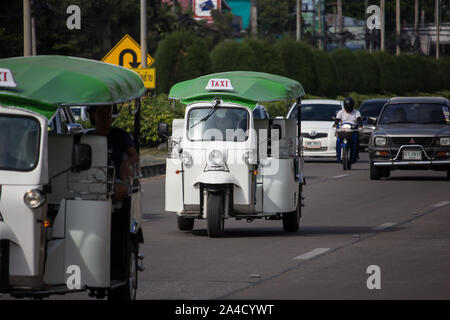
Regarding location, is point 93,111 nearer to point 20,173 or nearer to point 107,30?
point 20,173

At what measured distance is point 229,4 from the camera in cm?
13612

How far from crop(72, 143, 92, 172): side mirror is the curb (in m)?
18.9

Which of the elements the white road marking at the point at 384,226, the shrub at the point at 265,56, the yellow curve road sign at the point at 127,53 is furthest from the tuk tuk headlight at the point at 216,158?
the shrub at the point at 265,56

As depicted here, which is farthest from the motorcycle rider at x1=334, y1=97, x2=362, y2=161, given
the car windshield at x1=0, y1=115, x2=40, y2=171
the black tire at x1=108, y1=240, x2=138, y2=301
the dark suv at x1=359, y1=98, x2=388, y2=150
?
the car windshield at x1=0, y1=115, x2=40, y2=171

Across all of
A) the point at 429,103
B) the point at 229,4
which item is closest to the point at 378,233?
the point at 429,103

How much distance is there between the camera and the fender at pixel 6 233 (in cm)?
813

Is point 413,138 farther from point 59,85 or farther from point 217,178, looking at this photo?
point 59,85

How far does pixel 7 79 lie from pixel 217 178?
21.4ft

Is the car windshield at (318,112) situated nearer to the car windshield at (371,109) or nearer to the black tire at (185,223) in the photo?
the car windshield at (371,109)

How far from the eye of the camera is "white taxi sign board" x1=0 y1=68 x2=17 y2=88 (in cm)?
837

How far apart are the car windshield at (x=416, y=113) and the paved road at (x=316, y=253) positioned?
4.82 m

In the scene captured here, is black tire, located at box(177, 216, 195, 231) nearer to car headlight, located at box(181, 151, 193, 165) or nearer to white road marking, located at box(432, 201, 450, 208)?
car headlight, located at box(181, 151, 193, 165)

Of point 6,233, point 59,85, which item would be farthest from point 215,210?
point 6,233
